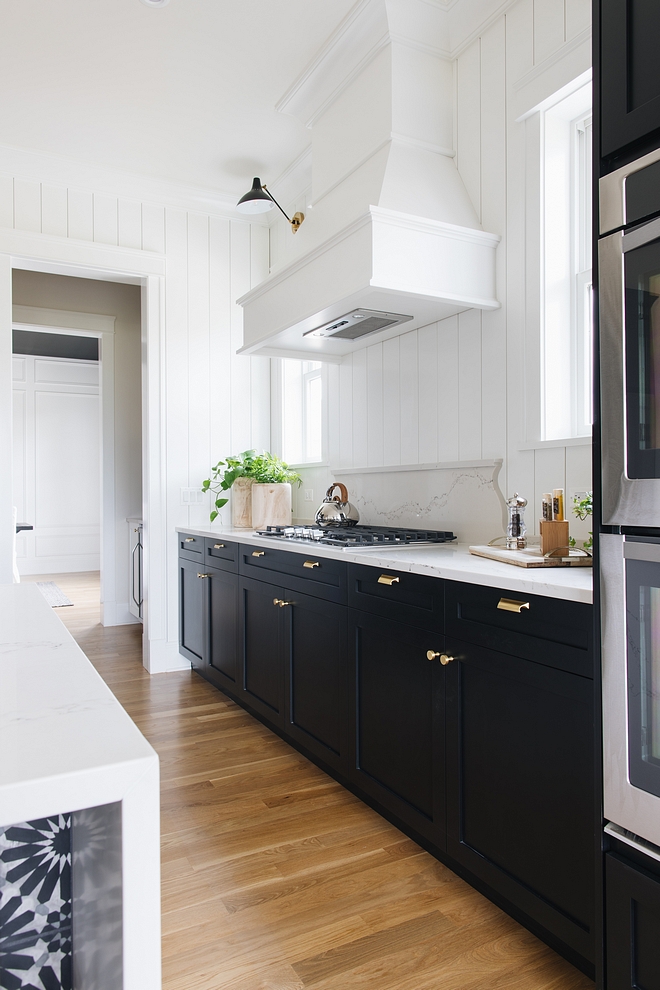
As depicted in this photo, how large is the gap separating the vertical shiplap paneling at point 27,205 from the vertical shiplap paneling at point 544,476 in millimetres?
3155

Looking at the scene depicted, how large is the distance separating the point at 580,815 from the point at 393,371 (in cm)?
221

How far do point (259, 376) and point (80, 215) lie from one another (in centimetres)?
142

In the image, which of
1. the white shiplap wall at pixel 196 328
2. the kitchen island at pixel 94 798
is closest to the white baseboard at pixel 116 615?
the white shiplap wall at pixel 196 328

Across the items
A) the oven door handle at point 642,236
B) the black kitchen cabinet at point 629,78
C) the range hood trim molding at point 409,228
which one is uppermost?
the range hood trim molding at point 409,228

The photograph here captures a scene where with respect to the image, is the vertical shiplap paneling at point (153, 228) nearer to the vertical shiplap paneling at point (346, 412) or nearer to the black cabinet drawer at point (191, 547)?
the vertical shiplap paneling at point (346, 412)

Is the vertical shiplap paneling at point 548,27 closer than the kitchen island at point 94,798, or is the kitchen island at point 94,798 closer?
the kitchen island at point 94,798

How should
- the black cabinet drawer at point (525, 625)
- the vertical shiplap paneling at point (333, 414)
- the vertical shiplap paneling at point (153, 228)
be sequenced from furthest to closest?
the vertical shiplap paneling at point (153, 228) < the vertical shiplap paneling at point (333, 414) < the black cabinet drawer at point (525, 625)

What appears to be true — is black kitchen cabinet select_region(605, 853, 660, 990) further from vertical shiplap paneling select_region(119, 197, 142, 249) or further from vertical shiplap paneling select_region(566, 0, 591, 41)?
vertical shiplap paneling select_region(119, 197, 142, 249)

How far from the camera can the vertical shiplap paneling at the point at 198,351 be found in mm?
4363

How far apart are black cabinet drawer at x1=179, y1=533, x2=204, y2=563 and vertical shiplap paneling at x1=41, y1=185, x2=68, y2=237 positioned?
1.89 metres

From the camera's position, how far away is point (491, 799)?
1690mm

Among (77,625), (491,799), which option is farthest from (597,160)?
(77,625)

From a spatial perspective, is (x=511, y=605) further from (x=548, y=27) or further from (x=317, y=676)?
(x=548, y=27)

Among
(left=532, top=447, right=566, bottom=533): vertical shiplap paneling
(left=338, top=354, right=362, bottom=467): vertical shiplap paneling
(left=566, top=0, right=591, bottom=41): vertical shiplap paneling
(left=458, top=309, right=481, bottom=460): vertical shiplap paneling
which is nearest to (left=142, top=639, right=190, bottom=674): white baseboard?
(left=338, top=354, right=362, bottom=467): vertical shiplap paneling
